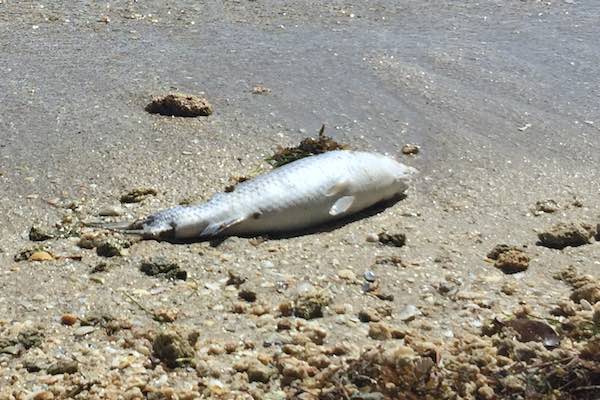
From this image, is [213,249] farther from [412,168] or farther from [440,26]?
[440,26]

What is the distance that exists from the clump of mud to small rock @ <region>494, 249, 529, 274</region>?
59.6 inches

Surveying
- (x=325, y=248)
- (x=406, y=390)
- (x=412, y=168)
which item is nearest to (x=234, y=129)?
(x=412, y=168)

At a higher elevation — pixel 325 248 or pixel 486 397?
pixel 486 397

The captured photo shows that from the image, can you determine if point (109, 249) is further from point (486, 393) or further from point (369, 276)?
point (486, 393)

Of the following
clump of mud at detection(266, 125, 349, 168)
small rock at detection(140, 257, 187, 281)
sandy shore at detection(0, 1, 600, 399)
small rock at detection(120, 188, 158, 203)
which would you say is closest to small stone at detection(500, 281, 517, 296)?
sandy shore at detection(0, 1, 600, 399)

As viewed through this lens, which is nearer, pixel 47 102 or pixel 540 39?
pixel 47 102

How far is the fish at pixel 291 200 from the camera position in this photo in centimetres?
472

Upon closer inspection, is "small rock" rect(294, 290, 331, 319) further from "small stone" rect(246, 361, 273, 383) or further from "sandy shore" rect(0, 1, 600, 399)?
"small stone" rect(246, 361, 273, 383)

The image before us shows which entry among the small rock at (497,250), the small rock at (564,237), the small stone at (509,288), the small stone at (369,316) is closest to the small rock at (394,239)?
the small rock at (497,250)

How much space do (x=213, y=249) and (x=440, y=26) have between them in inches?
181

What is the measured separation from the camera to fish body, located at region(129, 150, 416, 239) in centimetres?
472

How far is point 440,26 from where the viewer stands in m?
8.60

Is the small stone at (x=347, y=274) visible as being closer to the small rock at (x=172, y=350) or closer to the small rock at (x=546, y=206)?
the small rock at (x=172, y=350)

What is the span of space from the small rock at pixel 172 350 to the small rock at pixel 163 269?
0.77 meters
